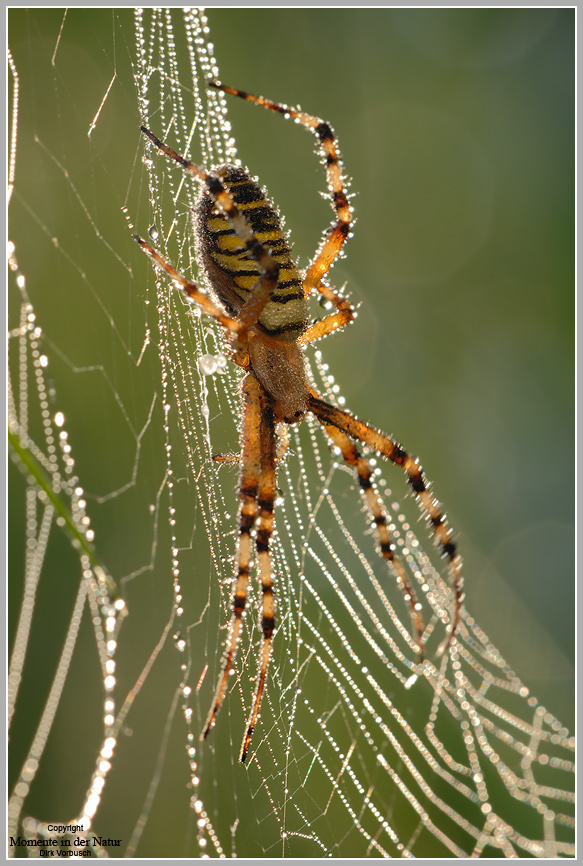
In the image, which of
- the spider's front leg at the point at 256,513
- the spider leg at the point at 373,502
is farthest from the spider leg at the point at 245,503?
the spider leg at the point at 373,502

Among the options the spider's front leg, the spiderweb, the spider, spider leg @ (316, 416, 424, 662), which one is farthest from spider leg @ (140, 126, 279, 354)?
spider leg @ (316, 416, 424, 662)

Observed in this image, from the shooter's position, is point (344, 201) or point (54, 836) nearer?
point (54, 836)

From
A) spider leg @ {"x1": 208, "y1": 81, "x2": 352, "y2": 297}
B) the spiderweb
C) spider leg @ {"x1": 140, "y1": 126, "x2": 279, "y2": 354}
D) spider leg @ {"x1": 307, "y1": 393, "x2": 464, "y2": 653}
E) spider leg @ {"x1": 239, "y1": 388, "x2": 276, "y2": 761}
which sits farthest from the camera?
the spiderweb

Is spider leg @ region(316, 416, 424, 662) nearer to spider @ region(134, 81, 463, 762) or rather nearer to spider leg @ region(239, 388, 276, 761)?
spider @ region(134, 81, 463, 762)

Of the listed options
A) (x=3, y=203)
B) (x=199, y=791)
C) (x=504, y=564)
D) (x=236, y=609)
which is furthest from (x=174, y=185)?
(x=504, y=564)

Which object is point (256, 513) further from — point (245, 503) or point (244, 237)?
point (244, 237)

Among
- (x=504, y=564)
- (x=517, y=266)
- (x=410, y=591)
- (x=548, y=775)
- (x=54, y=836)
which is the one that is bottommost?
(x=54, y=836)

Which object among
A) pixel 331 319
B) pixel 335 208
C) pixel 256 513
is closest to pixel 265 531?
pixel 256 513

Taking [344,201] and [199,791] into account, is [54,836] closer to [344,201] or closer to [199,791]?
[199,791]
